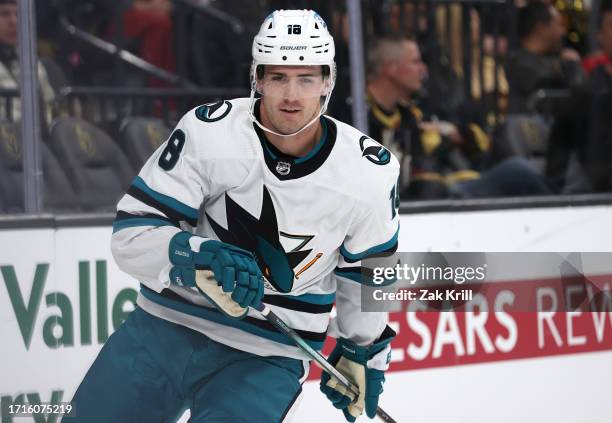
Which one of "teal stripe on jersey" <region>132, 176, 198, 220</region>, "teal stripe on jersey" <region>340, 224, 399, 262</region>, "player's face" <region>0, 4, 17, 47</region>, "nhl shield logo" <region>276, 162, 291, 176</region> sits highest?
"player's face" <region>0, 4, 17, 47</region>

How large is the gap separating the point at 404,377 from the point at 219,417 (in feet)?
6.01

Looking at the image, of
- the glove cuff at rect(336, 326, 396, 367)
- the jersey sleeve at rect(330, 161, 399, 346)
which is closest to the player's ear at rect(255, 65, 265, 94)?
the jersey sleeve at rect(330, 161, 399, 346)

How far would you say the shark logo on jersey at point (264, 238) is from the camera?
9.30 ft

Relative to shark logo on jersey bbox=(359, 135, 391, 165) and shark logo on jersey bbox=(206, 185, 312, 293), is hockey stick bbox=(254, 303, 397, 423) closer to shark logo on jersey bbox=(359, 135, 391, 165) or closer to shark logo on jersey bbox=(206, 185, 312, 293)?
shark logo on jersey bbox=(206, 185, 312, 293)

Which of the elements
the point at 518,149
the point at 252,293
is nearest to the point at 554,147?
the point at 518,149

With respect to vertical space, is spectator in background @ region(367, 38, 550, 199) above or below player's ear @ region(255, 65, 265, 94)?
below

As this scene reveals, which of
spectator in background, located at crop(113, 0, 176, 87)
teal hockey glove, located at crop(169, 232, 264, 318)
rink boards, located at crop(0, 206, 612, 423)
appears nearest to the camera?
teal hockey glove, located at crop(169, 232, 264, 318)

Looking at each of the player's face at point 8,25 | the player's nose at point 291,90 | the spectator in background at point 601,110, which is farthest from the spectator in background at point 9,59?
the spectator in background at point 601,110

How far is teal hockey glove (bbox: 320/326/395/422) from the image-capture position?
3.05 meters

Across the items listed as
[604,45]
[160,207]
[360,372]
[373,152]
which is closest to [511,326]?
[604,45]

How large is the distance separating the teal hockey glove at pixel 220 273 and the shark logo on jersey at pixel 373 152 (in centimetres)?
43

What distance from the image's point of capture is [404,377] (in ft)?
14.4

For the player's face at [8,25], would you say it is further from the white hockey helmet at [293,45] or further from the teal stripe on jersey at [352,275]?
the teal stripe on jersey at [352,275]

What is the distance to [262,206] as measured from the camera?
2830 millimetres
